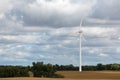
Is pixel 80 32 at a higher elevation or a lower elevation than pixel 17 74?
higher

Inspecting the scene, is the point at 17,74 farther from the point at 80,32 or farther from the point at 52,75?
the point at 80,32

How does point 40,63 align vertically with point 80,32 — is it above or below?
below

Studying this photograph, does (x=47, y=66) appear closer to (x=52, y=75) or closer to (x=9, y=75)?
(x=52, y=75)

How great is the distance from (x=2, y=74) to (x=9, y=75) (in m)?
2.58

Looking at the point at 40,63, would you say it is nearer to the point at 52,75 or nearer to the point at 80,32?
the point at 52,75

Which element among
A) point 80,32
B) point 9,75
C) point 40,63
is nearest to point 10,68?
point 9,75

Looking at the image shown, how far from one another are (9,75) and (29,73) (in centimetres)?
833

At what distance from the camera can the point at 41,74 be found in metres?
138

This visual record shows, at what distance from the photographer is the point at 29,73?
140 metres

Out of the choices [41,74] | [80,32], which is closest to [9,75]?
[41,74]

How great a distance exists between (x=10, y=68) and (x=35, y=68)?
9164 mm

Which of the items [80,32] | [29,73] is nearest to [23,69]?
[29,73]

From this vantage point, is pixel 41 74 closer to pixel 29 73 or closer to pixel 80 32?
pixel 29 73

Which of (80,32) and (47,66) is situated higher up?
(80,32)
